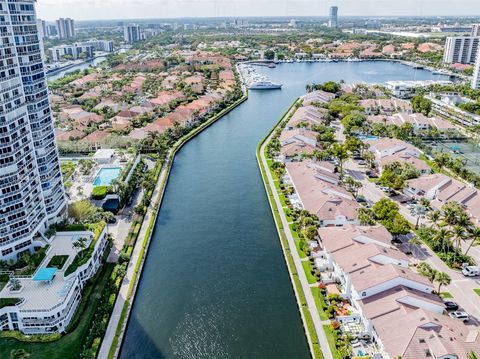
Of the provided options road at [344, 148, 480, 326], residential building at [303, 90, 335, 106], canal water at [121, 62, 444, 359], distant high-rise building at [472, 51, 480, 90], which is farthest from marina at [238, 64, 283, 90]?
road at [344, 148, 480, 326]

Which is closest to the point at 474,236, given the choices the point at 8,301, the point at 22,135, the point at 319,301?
the point at 319,301

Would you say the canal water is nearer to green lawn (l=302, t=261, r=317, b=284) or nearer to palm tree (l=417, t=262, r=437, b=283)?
green lawn (l=302, t=261, r=317, b=284)

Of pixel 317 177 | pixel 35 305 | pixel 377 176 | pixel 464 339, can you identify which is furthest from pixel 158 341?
pixel 377 176

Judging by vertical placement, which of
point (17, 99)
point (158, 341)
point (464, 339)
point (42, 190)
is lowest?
point (158, 341)

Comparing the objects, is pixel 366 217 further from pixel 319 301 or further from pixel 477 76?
pixel 477 76

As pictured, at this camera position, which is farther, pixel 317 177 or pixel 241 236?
pixel 317 177

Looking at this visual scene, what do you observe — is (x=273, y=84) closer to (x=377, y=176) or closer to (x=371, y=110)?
(x=371, y=110)
